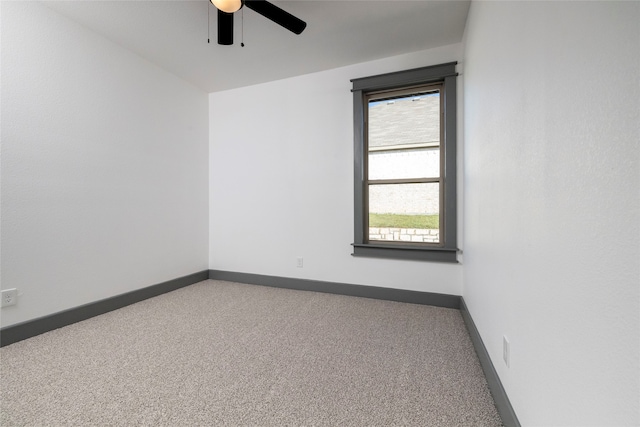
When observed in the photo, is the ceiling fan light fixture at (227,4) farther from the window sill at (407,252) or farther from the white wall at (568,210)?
the window sill at (407,252)

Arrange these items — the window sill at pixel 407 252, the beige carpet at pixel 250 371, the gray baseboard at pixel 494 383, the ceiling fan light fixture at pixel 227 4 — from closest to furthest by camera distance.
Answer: the gray baseboard at pixel 494 383 → the beige carpet at pixel 250 371 → the ceiling fan light fixture at pixel 227 4 → the window sill at pixel 407 252

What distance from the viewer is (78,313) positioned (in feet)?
7.64

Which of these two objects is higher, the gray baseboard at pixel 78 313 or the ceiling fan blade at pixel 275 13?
the ceiling fan blade at pixel 275 13

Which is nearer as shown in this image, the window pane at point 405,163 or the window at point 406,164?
the window at point 406,164

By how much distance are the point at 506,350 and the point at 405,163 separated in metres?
2.03

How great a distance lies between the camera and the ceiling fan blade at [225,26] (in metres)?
1.89

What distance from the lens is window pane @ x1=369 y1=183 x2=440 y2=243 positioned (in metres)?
2.81

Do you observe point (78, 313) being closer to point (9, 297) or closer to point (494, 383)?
point (9, 297)

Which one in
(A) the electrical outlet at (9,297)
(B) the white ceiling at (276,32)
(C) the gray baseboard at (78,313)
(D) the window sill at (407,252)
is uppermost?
(B) the white ceiling at (276,32)

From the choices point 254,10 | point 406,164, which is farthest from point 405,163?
point 254,10

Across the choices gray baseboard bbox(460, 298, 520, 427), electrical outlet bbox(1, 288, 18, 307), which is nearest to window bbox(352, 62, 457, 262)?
gray baseboard bbox(460, 298, 520, 427)

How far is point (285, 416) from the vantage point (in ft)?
4.06

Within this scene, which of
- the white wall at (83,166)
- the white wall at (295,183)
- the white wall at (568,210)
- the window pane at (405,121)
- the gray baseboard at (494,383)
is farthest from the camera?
the white wall at (295,183)

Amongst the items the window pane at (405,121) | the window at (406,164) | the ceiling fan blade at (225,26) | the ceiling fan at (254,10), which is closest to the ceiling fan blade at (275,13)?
the ceiling fan at (254,10)
